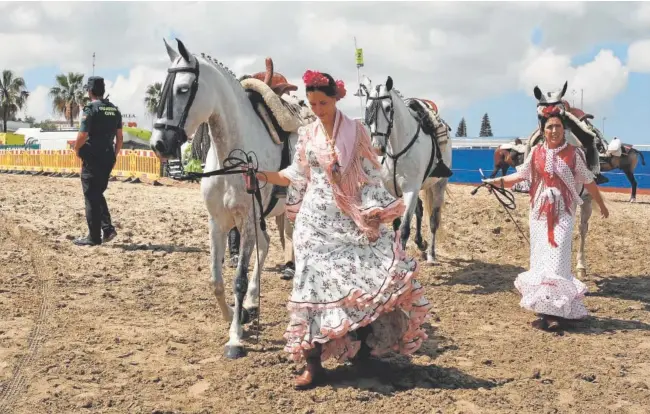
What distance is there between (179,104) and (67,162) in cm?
2297

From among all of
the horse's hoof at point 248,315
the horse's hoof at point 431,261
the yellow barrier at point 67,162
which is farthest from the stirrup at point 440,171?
the yellow barrier at point 67,162

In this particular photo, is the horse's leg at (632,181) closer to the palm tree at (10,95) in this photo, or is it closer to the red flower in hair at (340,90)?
the red flower in hair at (340,90)

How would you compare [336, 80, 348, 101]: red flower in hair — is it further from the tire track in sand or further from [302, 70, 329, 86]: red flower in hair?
the tire track in sand

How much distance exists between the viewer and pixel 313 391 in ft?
13.2

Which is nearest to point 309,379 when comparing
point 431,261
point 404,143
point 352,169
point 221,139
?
point 352,169

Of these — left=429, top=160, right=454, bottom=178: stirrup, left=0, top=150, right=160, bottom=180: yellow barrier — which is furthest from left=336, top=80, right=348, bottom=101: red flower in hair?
left=0, top=150, right=160, bottom=180: yellow barrier

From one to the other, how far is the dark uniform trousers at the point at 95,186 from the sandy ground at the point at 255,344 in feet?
1.01

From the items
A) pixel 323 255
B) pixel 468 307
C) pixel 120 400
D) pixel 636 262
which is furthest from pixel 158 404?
pixel 636 262

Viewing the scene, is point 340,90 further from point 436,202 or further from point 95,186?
point 95,186

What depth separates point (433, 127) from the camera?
27.6ft

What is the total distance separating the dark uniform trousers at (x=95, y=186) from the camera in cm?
920

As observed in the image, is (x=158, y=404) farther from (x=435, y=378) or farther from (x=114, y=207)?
(x=114, y=207)

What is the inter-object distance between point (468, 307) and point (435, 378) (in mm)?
2469

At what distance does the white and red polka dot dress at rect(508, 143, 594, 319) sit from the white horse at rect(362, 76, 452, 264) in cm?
218
